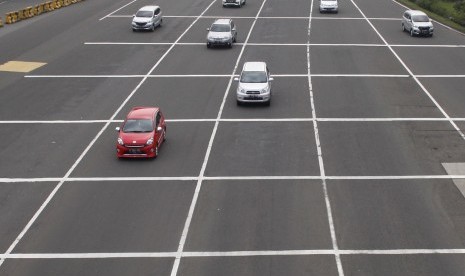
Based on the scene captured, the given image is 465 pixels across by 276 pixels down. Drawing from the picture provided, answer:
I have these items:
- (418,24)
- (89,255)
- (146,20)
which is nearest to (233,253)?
(89,255)

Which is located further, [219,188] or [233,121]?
[233,121]

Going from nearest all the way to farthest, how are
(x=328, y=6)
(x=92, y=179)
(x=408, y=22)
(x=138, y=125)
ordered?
(x=92, y=179) < (x=138, y=125) < (x=408, y=22) < (x=328, y=6)

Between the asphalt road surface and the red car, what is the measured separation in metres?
0.61

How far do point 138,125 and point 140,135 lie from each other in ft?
2.42

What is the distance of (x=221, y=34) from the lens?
45656mm

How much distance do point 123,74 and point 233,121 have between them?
Answer: 11474 millimetres

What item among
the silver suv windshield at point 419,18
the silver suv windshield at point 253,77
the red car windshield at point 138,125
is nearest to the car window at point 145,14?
the silver suv windshield at point 253,77

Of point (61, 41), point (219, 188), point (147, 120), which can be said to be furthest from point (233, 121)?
point (61, 41)

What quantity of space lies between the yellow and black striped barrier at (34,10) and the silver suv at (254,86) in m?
29.6

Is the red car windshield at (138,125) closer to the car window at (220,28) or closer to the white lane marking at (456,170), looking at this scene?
the white lane marking at (456,170)

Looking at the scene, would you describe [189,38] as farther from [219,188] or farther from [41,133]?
[219,188]

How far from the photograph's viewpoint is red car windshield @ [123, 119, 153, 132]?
2634 centimetres

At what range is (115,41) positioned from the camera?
159 ft

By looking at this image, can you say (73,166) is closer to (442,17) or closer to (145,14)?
(145,14)
